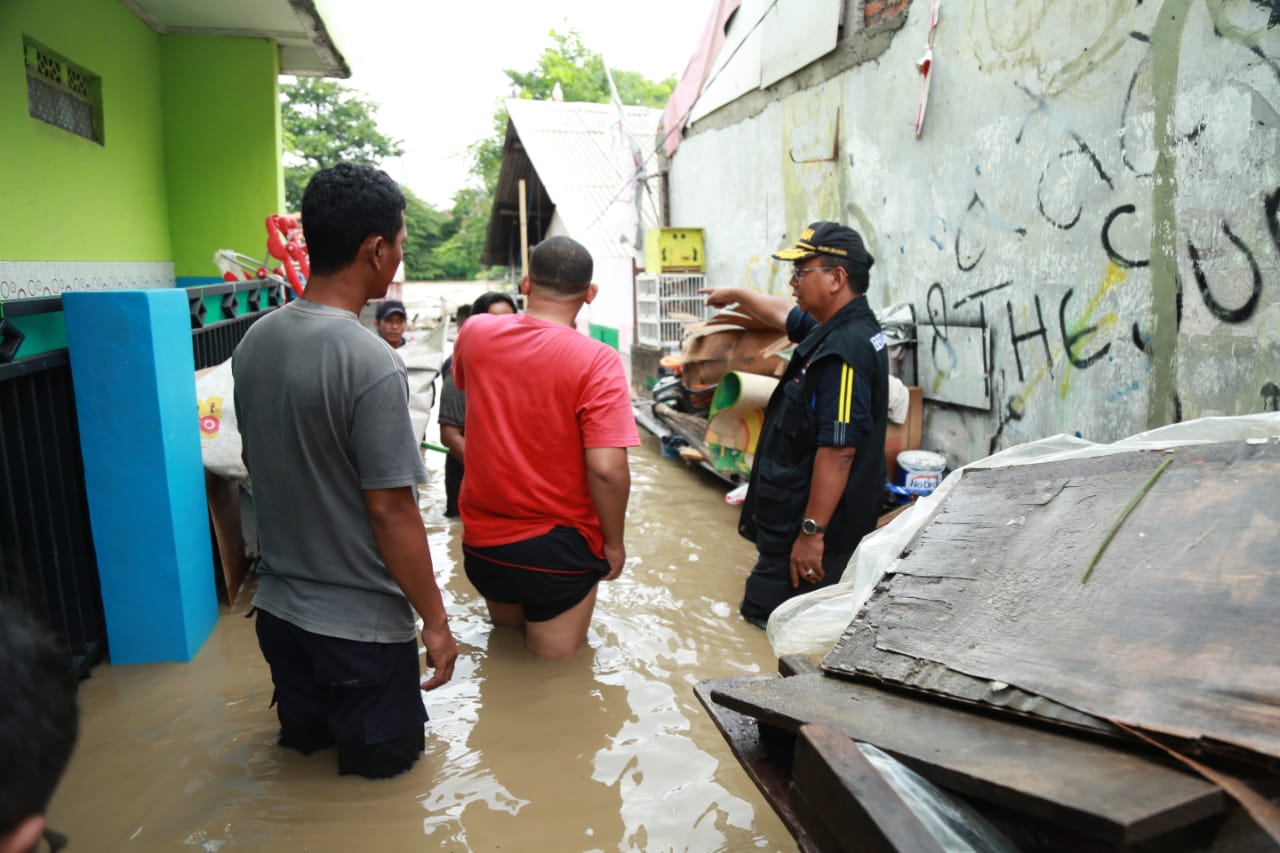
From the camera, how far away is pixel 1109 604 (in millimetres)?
1347

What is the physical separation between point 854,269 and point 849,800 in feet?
8.88

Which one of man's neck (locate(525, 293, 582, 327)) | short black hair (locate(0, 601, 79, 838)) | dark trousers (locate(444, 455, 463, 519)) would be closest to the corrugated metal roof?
dark trousers (locate(444, 455, 463, 519))

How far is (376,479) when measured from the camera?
212 centimetres

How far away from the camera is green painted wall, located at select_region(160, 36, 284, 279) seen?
7465mm

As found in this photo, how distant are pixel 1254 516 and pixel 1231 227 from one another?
267 cm

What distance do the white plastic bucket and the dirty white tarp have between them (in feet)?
8.66

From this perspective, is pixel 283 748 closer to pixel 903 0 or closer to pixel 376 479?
pixel 376 479

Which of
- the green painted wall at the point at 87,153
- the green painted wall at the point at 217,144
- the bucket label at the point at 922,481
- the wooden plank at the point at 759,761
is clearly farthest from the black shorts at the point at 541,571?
the green painted wall at the point at 217,144

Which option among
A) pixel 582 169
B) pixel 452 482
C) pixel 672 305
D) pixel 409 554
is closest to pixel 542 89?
pixel 582 169

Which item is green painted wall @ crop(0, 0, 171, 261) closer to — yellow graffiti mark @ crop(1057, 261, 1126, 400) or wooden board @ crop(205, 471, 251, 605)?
wooden board @ crop(205, 471, 251, 605)

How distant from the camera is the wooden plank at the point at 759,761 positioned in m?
1.31

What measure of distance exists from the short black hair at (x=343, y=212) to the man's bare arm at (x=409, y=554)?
631 millimetres

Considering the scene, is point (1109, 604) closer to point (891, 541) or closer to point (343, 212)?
point (891, 541)

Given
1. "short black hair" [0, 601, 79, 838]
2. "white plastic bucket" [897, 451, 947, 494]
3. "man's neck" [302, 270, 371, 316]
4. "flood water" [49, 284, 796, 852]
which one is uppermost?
"man's neck" [302, 270, 371, 316]
